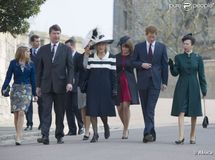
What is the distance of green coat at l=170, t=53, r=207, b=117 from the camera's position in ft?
38.3

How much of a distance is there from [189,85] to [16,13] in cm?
532

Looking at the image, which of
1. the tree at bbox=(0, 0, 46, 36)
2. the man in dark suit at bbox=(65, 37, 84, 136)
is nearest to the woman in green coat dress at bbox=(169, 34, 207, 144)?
the man in dark suit at bbox=(65, 37, 84, 136)

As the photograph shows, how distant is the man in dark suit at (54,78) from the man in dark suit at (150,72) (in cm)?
126

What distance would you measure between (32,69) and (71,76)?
88cm

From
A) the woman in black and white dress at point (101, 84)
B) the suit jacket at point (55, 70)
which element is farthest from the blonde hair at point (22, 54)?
the woman in black and white dress at point (101, 84)

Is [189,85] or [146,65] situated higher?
[146,65]

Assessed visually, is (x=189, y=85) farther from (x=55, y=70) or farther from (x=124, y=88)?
(x=55, y=70)

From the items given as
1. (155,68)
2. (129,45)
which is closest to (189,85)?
Answer: (155,68)

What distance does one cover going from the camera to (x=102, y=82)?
39.8ft

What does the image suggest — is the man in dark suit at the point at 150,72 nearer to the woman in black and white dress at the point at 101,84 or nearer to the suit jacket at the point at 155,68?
the suit jacket at the point at 155,68

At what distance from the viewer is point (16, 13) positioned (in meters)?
15.4

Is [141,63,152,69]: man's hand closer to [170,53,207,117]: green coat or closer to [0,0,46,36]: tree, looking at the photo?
[170,53,207,117]: green coat

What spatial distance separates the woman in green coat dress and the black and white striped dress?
1.14 meters

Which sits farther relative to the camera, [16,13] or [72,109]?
[16,13]
